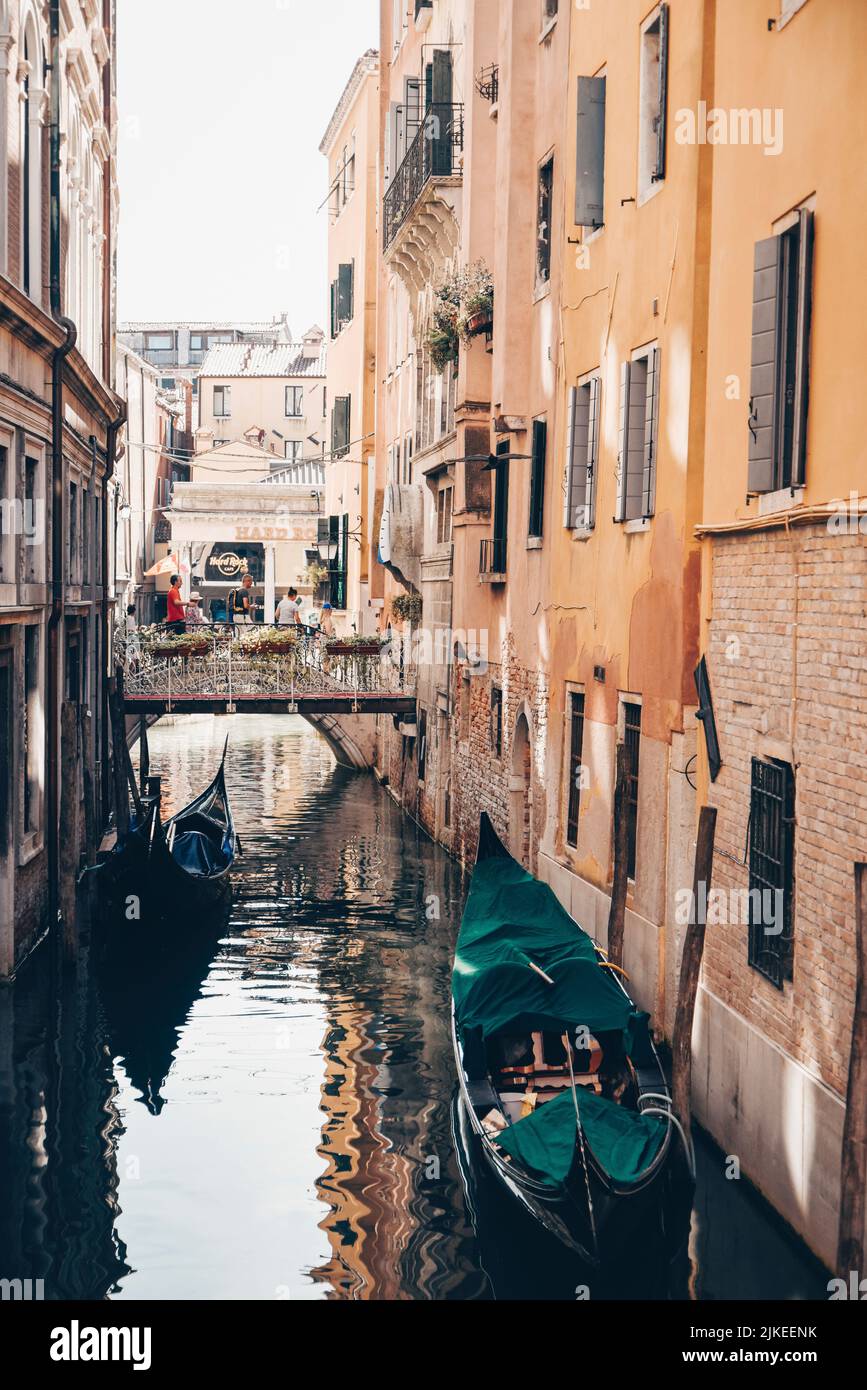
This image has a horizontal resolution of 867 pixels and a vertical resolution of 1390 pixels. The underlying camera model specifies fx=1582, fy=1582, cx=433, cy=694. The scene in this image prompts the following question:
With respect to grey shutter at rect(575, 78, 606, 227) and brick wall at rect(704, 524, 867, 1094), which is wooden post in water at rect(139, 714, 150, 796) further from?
brick wall at rect(704, 524, 867, 1094)

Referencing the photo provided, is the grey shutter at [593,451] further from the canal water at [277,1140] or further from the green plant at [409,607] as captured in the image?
the green plant at [409,607]

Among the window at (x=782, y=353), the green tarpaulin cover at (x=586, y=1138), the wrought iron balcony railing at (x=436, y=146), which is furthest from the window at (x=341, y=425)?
the green tarpaulin cover at (x=586, y=1138)

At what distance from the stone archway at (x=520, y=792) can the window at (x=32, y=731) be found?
5.28m

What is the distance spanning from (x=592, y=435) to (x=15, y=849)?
20.7ft

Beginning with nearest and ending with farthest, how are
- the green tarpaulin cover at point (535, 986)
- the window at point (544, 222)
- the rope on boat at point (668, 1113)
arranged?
the rope on boat at point (668, 1113) < the green tarpaulin cover at point (535, 986) < the window at point (544, 222)

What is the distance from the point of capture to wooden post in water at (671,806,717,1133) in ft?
31.4

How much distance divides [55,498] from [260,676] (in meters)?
8.73

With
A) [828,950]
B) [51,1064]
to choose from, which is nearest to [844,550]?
[828,950]

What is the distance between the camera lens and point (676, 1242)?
888 cm

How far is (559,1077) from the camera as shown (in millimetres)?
10297

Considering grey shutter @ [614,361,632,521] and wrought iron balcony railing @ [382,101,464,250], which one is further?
wrought iron balcony railing @ [382,101,464,250]

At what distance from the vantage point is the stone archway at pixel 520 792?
17625 millimetres

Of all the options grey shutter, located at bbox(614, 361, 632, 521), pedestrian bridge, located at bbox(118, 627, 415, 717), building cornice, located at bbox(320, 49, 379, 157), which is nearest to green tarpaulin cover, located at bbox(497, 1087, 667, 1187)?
grey shutter, located at bbox(614, 361, 632, 521)

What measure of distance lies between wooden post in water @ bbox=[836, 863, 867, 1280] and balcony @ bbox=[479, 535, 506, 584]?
11.5m
